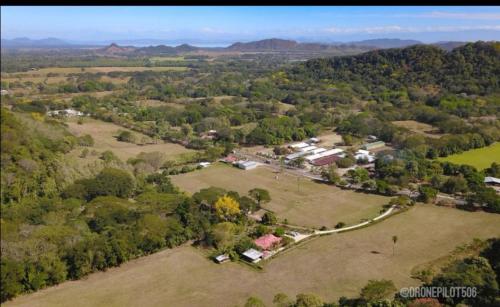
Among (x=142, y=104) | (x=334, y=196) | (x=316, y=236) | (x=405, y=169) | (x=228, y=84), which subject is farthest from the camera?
(x=228, y=84)

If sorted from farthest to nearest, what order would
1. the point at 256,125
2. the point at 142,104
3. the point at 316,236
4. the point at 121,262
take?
the point at 142,104
the point at 256,125
the point at 316,236
the point at 121,262

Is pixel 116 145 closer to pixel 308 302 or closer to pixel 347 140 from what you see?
pixel 347 140

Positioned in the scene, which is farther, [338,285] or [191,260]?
[191,260]

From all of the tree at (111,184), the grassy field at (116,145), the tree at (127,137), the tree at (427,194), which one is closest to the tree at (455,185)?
the tree at (427,194)

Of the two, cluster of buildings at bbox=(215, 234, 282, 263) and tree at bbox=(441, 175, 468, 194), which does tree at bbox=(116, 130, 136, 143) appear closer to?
cluster of buildings at bbox=(215, 234, 282, 263)

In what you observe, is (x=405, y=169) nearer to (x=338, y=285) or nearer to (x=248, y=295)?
(x=338, y=285)

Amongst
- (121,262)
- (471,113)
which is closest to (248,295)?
(121,262)
